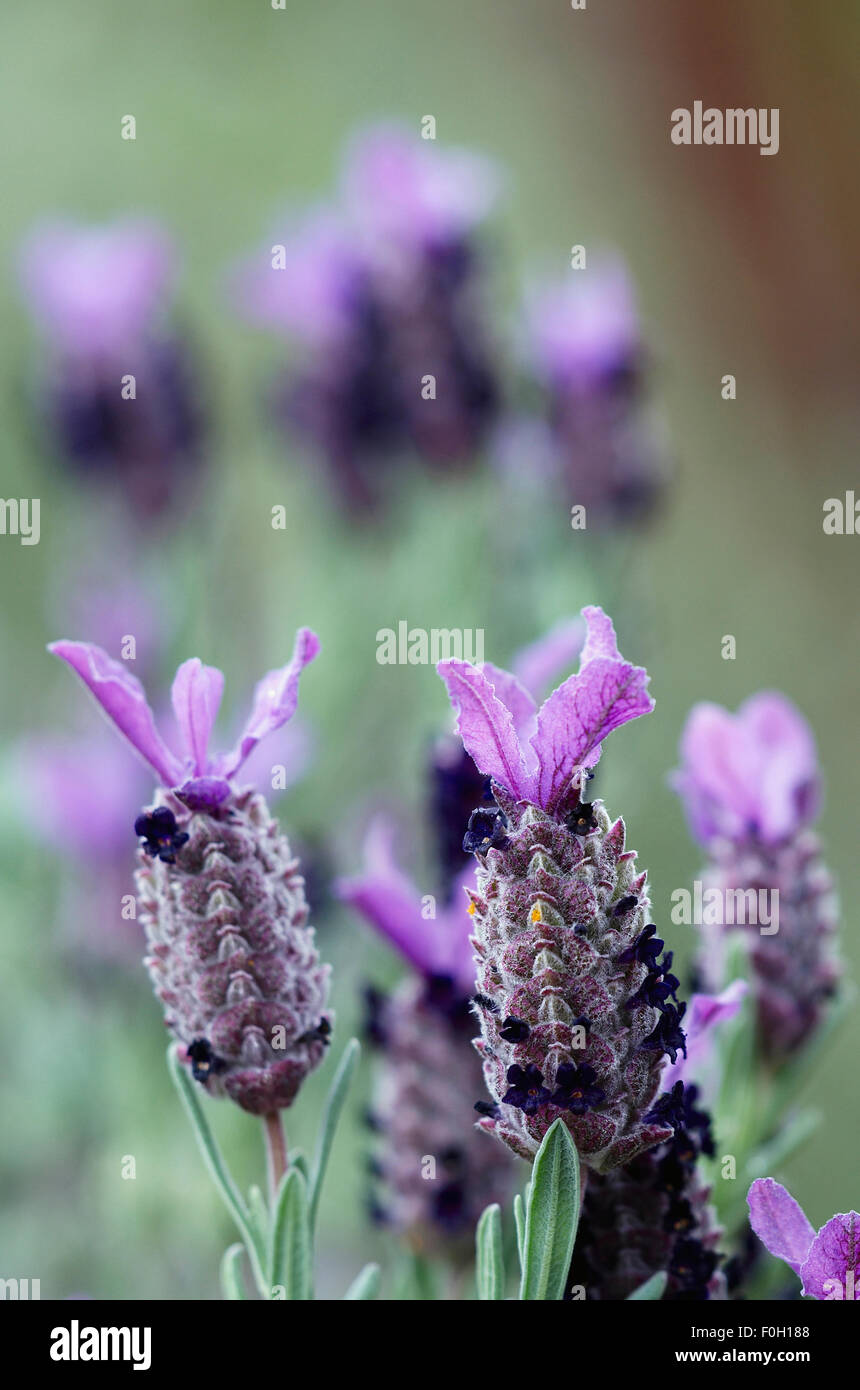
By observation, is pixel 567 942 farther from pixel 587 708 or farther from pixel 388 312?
pixel 388 312

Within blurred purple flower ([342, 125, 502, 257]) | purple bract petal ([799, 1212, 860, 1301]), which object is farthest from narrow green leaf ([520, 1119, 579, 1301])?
blurred purple flower ([342, 125, 502, 257])

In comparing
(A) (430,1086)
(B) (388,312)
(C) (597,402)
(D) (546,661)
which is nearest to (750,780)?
(D) (546,661)

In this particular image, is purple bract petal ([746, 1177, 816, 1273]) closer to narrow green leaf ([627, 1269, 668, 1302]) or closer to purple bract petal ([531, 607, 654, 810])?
narrow green leaf ([627, 1269, 668, 1302])

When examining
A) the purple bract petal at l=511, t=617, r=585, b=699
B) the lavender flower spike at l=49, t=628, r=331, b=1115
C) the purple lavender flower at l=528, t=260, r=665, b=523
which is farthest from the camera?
the purple lavender flower at l=528, t=260, r=665, b=523

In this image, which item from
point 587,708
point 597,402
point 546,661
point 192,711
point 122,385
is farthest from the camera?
point 122,385

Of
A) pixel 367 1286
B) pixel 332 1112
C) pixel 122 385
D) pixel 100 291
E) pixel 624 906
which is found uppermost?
pixel 100 291

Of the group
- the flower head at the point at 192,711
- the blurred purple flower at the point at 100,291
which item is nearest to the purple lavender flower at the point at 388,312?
the blurred purple flower at the point at 100,291
